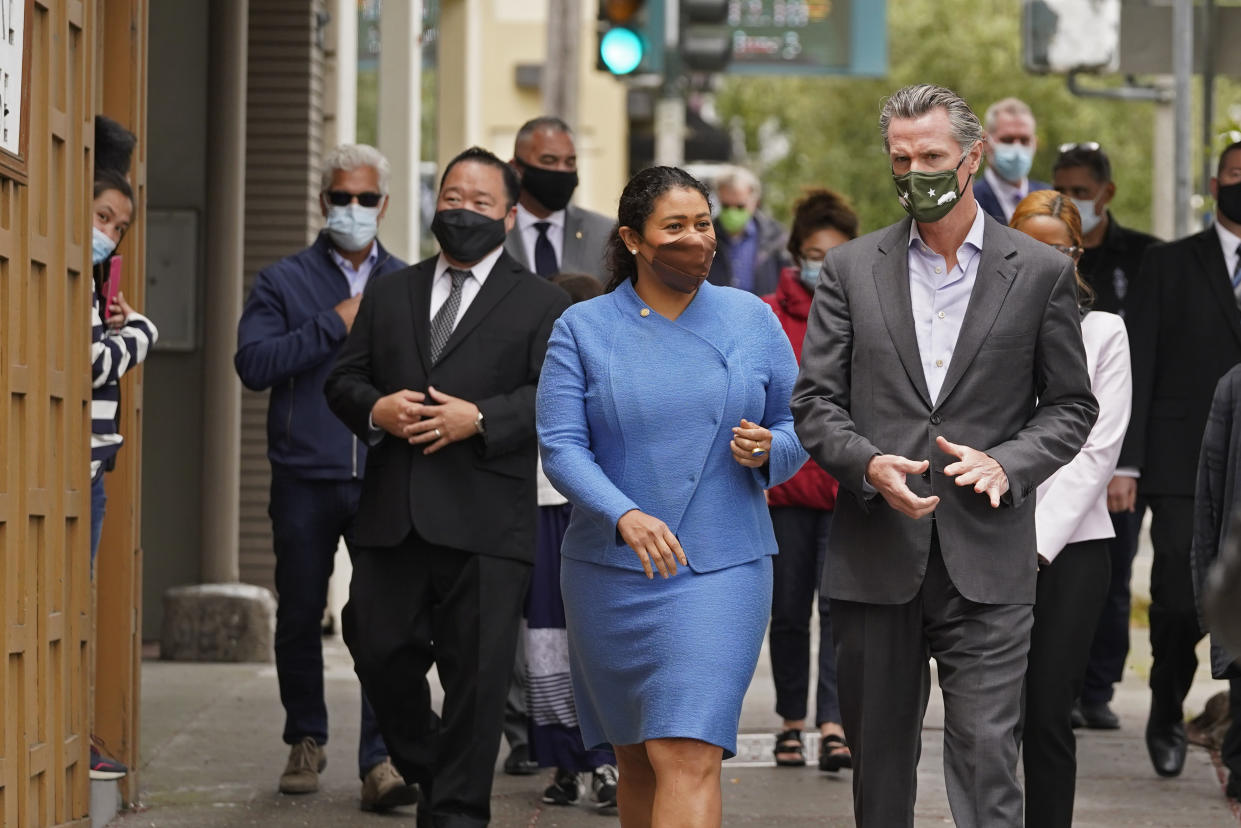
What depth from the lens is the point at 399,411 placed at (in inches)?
265

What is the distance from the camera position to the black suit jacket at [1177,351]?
8.53 metres

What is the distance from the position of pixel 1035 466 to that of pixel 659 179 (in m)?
1.23

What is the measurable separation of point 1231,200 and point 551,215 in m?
2.55

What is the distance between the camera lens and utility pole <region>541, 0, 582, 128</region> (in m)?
16.9

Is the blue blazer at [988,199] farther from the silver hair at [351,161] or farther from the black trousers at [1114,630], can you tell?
the silver hair at [351,161]

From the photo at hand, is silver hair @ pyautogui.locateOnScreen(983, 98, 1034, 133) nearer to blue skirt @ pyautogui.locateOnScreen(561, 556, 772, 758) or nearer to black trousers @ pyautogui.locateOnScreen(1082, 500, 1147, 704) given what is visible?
black trousers @ pyautogui.locateOnScreen(1082, 500, 1147, 704)

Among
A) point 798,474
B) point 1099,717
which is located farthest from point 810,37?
point 798,474

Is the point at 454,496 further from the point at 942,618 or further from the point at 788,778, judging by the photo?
the point at 788,778

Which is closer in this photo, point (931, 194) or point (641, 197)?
point (931, 194)

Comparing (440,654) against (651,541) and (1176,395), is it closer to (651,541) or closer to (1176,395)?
(651,541)

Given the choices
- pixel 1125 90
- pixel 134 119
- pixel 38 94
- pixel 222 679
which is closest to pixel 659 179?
pixel 38 94

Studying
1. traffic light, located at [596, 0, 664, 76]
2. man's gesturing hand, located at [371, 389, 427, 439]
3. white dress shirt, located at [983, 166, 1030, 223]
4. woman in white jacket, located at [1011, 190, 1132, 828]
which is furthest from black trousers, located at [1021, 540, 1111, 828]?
traffic light, located at [596, 0, 664, 76]

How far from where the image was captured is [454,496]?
6793 mm

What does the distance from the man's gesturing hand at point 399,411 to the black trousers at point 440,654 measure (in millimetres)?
346
